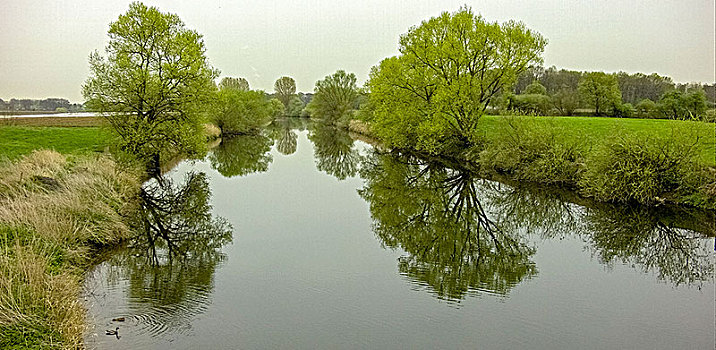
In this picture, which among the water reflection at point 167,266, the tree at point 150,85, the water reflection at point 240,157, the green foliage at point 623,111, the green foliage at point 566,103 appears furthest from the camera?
the green foliage at point 566,103

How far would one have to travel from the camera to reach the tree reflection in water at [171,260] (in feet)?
26.8

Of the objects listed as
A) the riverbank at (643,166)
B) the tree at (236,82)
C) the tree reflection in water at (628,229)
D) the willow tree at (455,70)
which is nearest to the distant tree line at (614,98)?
the willow tree at (455,70)

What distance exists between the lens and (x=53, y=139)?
26.7 metres

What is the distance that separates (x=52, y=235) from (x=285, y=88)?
9589cm

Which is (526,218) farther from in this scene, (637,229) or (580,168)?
(580,168)

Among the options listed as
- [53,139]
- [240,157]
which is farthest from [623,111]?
[53,139]

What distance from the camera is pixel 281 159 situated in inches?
1305

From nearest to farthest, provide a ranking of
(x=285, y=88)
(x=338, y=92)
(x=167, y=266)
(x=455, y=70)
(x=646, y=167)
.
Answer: (x=167, y=266)
(x=646, y=167)
(x=455, y=70)
(x=338, y=92)
(x=285, y=88)

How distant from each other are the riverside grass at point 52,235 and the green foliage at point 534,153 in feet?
50.5

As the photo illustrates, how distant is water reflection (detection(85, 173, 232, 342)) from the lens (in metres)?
7.96

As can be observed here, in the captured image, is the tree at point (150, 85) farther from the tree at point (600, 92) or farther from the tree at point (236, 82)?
the tree at point (236, 82)

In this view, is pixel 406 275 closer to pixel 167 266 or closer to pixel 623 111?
pixel 167 266

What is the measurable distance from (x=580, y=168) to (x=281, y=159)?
19.6 m

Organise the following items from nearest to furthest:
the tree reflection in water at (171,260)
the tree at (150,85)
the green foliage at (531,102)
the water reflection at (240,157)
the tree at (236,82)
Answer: the tree reflection in water at (171,260)
the tree at (150,85)
the water reflection at (240,157)
the green foliage at (531,102)
the tree at (236,82)
